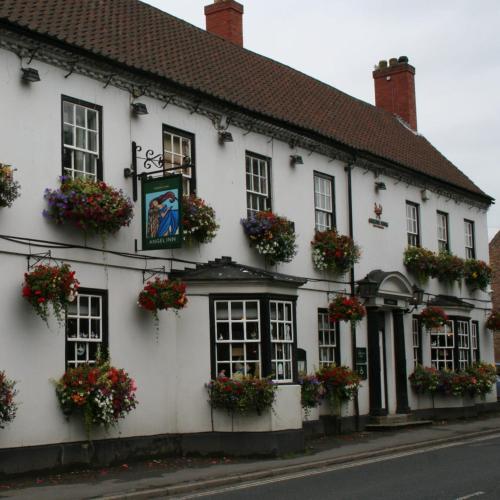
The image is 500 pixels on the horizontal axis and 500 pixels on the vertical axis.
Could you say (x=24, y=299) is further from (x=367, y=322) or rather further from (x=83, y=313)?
(x=367, y=322)

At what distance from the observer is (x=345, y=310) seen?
68.6 ft

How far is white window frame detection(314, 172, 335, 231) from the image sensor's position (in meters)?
21.7

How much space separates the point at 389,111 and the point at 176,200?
62.4ft

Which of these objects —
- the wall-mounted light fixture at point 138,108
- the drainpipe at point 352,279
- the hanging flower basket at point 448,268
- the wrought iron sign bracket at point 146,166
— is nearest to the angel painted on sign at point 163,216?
the wrought iron sign bracket at point 146,166

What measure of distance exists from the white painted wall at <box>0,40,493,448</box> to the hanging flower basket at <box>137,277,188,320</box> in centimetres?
40

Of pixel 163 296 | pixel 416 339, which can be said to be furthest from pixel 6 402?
pixel 416 339

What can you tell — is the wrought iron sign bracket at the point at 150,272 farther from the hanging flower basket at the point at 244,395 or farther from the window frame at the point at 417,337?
the window frame at the point at 417,337

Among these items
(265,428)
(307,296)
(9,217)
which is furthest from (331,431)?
(9,217)

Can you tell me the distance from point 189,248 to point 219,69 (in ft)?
17.9

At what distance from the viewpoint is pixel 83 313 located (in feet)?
49.7

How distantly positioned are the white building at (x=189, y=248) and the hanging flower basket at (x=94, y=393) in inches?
9.2

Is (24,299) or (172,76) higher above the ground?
(172,76)

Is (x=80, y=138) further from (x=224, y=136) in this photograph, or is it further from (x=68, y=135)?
(x=224, y=136)

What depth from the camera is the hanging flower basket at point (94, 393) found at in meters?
14.3
